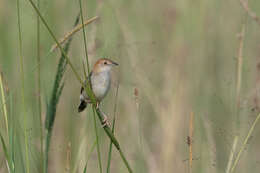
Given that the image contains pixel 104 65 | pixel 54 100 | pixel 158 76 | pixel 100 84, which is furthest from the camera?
pixel 158 76

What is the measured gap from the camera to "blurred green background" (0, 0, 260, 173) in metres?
4.46

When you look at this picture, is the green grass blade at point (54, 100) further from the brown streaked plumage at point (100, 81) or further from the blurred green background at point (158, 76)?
the blurred green background at point (158, 76)

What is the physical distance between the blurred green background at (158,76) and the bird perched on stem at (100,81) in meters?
0.14

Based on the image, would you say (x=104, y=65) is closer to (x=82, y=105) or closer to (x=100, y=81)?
(x=100, y=81)

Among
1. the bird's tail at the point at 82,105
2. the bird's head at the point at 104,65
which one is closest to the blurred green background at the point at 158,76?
the bird's head at the point at 104,65

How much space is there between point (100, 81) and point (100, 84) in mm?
62

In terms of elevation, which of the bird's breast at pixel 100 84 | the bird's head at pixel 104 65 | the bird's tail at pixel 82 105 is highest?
the bird's head at pixel 104 65

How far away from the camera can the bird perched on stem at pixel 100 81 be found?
12.9ft

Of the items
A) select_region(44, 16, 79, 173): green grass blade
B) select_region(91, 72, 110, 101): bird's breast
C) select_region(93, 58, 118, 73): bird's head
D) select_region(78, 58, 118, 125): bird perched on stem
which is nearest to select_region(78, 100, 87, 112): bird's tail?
select_region(78, 58, 118, 125): bird perched on stem

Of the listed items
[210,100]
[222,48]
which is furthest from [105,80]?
[222,48]

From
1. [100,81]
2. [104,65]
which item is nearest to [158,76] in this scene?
[104,65]

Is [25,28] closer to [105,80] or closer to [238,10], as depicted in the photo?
[105,80]

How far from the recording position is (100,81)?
4.05m

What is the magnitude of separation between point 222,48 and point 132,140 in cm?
184
